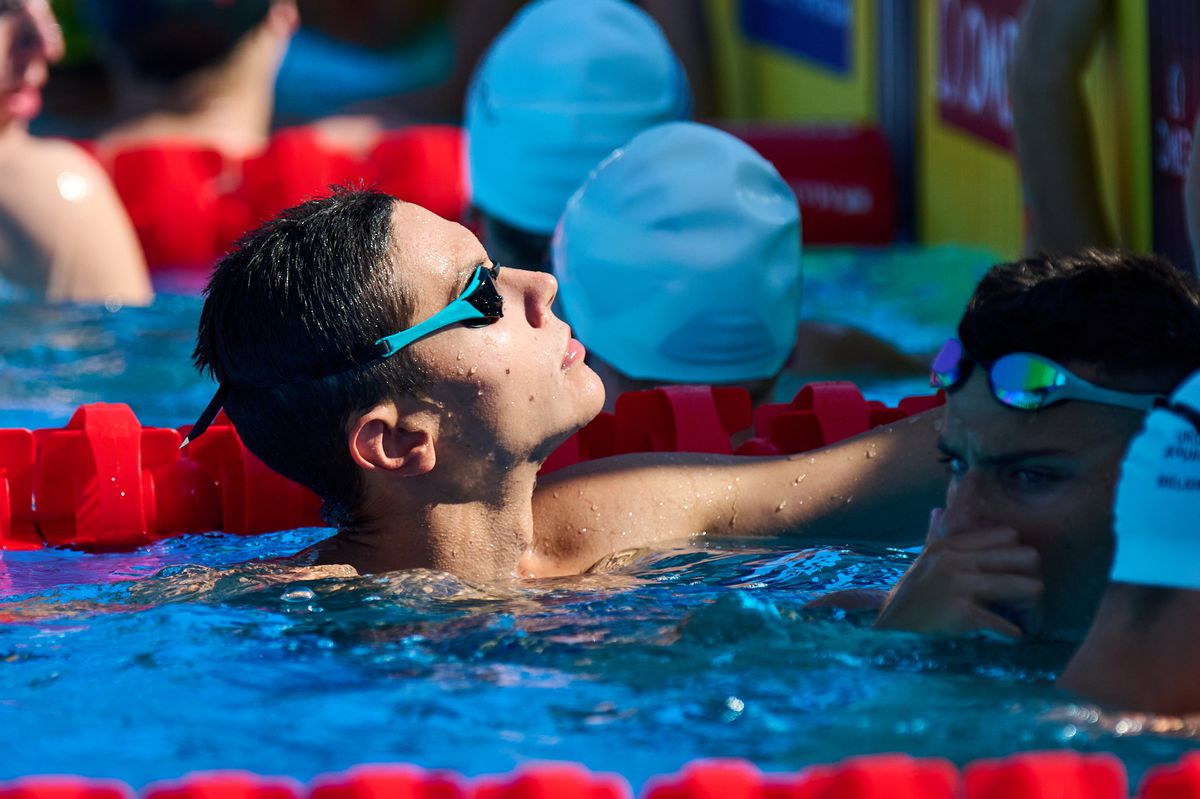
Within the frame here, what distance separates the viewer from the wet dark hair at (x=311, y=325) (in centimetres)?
228

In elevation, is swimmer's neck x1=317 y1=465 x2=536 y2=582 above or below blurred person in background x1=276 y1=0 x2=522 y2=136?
below

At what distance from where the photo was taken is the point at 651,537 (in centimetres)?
267

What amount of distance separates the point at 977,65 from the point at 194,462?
3124 millimetres

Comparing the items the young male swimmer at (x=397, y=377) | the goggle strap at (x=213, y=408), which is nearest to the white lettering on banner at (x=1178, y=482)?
the young male swimmer at (x=397, y=377)

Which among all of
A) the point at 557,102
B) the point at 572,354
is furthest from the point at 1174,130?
the point at 572,354

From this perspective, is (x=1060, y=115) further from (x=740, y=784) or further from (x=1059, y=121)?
(x=740, y=784)

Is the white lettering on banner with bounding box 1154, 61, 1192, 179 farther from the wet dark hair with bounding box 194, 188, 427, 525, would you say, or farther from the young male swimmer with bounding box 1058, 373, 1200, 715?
the young male swimmer with bounding box 1058, 373, 1200, 715

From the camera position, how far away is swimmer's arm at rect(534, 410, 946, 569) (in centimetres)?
268

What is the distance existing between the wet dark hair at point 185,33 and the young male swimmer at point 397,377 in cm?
446

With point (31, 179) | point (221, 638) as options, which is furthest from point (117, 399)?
point (221, 638)

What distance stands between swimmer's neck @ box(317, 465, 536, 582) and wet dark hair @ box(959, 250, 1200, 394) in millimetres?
761

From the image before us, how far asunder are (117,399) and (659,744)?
303cm

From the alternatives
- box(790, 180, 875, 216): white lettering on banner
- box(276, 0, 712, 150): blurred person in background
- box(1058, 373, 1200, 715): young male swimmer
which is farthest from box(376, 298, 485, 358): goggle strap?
box(276, 0, 712, 150): blurred person in background

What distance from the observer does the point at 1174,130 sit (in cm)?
386
